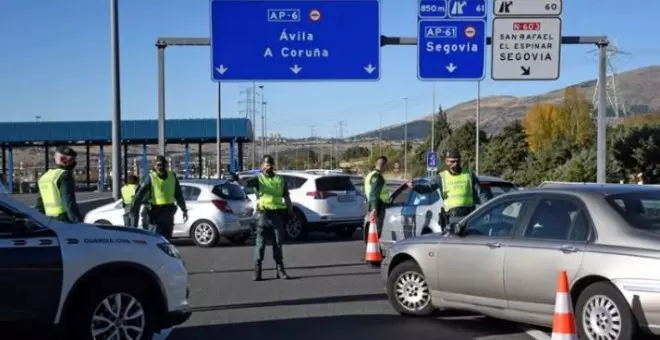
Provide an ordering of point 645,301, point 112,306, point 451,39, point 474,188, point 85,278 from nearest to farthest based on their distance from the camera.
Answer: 1. point 645,301
2. point 85,278
3. point 112,306
4. point 474,188
5. point 451,39

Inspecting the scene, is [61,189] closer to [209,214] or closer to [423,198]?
[423,198]

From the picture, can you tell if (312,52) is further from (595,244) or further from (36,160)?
→ (36,160)

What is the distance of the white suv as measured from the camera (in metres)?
19.9

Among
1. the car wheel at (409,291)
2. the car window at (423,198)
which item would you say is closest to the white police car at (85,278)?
the car wheel at (409,291)

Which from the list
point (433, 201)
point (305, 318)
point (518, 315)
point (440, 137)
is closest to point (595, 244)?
point (518, 315)

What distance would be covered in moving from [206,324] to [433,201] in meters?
5.48

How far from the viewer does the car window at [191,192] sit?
18547 mm

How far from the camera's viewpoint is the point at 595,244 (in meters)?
7.18

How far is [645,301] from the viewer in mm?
6633

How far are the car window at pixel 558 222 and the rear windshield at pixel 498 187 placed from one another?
17.5 ft

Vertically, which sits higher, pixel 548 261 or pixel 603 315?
pixel 548 261

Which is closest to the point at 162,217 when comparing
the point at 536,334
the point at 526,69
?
the point at 536,334

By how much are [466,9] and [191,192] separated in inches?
289

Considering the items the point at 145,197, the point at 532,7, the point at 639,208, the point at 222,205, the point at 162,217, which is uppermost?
the point at 532,7
